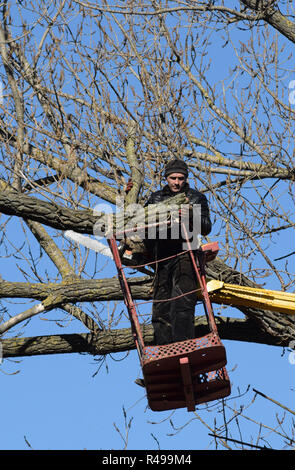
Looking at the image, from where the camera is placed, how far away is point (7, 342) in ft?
33.5

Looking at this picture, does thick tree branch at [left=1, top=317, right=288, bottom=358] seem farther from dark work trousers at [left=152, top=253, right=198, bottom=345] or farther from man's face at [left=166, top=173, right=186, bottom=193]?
man's face at [left=166, top=173, right=186, bottom=193]

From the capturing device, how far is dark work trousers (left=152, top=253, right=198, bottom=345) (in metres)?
8.22

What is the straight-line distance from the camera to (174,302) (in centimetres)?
836

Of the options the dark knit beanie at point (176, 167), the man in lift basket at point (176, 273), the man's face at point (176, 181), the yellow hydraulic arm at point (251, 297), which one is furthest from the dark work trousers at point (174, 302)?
the dark knit beanie at point (176, 167)

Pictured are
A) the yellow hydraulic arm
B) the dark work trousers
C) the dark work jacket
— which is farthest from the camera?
the yellow hydraulic arm

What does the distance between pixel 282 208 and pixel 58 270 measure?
2802 mm

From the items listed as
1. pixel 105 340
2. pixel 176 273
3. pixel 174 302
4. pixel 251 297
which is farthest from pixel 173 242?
pixel 105 340

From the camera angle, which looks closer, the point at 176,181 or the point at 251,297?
the point at 176,181

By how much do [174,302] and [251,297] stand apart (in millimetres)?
1039

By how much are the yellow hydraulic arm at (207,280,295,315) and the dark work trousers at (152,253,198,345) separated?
474 mm

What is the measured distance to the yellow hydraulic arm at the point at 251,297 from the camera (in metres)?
8.95

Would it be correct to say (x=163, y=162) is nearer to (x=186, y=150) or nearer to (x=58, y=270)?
(x=186, y=150)

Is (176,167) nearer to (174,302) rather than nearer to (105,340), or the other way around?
(174,302)

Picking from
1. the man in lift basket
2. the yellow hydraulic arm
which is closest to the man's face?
the man in lift basket
